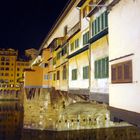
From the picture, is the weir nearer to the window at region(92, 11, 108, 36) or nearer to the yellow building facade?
the yellow building facade

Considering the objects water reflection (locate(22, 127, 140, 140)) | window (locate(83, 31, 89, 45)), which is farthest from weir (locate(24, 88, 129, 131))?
Result: window (locate(83, 31, 89, 45))

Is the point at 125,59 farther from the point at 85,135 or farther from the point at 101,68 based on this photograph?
the point at 85,135

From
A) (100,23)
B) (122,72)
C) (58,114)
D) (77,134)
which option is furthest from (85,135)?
(122,72)

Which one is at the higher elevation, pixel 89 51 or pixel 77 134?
pixel 89 51

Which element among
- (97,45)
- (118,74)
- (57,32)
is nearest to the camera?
(118,74)

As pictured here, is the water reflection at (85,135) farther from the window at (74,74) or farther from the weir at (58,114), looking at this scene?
the window at (74,74)

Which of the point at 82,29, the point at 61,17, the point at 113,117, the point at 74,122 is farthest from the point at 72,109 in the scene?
the point at 113,117

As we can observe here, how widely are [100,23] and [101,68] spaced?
2649mm

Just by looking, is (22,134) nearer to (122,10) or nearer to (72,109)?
(72,109)

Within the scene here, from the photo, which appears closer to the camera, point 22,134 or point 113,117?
point 113,117

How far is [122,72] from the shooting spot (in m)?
11.2

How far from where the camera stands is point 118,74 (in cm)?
1177

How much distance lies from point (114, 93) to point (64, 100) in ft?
84.8

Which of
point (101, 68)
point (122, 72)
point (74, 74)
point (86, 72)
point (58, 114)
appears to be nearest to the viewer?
point (122, 72)
